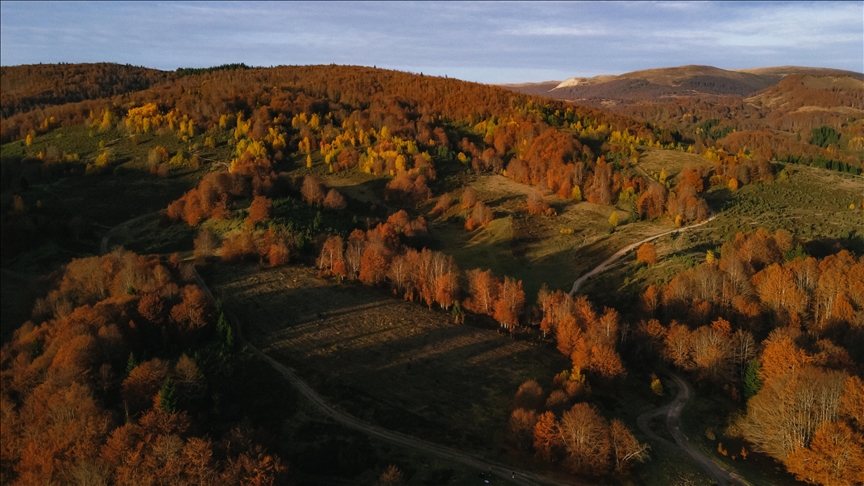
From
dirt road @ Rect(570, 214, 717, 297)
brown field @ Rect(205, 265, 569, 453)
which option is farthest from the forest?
dirt road @ Rect(570, 214, 717, 297)

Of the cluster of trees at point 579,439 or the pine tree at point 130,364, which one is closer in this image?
the cluster of trees at point 579,439

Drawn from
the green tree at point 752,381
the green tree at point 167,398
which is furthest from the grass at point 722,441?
the green tree at point 167,398

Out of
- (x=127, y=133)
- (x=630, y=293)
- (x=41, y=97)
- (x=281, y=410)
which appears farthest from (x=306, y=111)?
(x=281, y=410)

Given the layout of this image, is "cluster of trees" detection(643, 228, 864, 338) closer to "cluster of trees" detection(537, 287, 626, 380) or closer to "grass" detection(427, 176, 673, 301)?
"cluster of trees" detection(537, 287, 626, 380)

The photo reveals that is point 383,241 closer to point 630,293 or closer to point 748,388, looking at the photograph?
point 630,293

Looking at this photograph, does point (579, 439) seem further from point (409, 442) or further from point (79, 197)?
point (79, 197)

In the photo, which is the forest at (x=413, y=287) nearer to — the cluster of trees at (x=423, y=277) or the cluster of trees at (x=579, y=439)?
the cluster of trees at (x=579, y=439)
